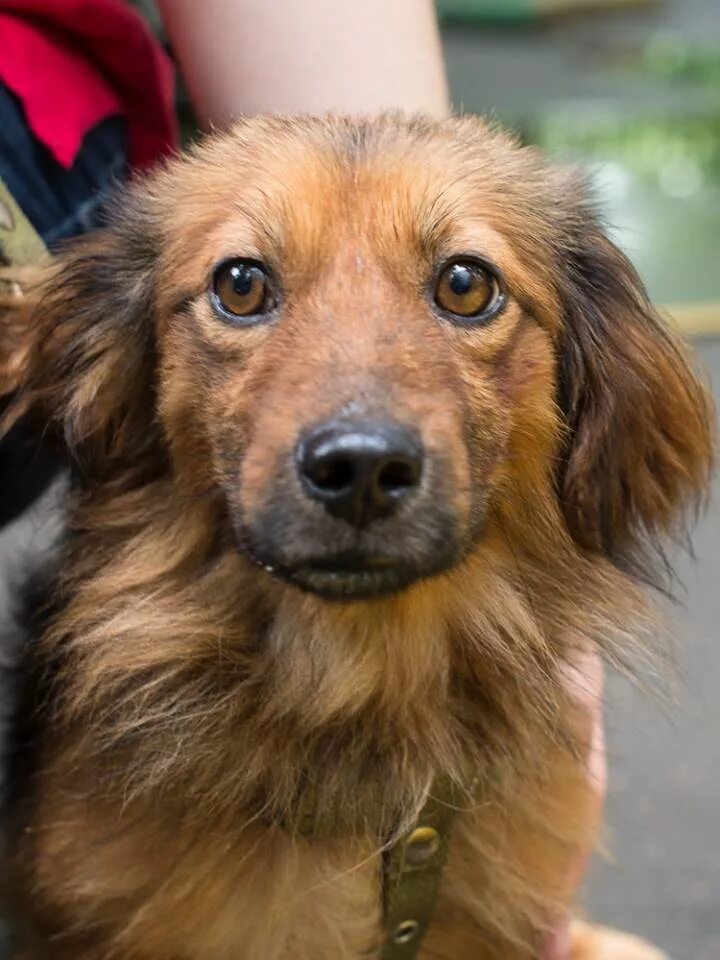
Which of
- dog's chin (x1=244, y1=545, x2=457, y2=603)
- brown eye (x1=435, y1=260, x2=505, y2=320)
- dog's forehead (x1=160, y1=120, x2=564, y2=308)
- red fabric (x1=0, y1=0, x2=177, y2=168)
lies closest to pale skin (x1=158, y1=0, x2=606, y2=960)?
red fabric (x1=0, y1=0, x2=177, y2=168)

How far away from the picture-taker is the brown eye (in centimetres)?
100

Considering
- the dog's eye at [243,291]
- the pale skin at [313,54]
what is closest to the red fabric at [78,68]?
the pale skin at [313,54]

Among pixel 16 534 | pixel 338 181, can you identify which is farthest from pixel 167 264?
pixel 16 534

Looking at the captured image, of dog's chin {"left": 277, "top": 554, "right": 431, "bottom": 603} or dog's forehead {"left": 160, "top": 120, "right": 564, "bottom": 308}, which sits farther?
dog's forehead {"left": 160, "top": 120, "right": 564, "bottom": 308}

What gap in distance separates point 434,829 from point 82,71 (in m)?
0.79

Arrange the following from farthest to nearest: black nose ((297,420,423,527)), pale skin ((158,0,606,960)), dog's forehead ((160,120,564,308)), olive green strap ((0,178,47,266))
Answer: pale skin ((158,0,606,960)) < olive green strap ((0,178,47,266)) < dog's forehead ((160,120,564,308)) < black nose ((297,420,423,527))

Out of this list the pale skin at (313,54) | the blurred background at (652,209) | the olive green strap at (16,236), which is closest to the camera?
the olive green strap at (16,236)

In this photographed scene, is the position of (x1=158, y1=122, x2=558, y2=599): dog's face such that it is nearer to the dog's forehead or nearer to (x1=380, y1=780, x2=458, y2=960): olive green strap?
the dog's forehead

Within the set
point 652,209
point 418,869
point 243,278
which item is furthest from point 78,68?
point 652,209

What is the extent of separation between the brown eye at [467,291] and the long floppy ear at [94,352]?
0.27m

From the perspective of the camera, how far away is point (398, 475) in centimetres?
85

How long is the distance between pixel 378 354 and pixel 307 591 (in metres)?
0.18

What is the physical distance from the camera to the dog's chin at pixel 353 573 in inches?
34.3

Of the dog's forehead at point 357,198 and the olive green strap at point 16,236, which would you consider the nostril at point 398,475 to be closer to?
the dog's forehead at point 357,198
